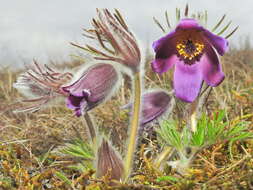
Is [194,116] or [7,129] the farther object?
[7,129]

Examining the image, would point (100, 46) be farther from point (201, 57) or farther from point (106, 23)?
point (201, 57)

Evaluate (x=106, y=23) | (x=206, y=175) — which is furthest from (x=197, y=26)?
(x=206, y=175)

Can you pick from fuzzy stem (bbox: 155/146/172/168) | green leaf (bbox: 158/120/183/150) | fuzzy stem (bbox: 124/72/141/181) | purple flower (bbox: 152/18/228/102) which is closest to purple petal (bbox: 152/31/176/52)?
purple flower (bbox: 152/18/228/102)

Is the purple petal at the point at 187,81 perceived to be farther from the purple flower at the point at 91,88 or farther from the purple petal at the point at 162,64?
the purple flower at the point at 91,88

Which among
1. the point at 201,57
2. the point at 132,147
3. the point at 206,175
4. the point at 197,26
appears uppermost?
the point at 197,26

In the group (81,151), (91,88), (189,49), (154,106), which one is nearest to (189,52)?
(189,49)

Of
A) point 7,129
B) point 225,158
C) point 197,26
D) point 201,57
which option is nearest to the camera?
point 197,26

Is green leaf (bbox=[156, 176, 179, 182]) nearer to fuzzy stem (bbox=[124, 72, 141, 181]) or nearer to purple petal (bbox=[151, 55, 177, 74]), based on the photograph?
fuzzy stem (bbox=[124, 72, 141, 181])
